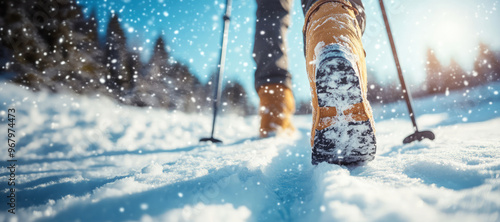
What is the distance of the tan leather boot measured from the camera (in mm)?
1535

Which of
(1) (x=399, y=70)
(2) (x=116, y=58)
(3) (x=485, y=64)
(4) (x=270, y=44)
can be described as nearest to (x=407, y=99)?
(1) (x=399, y=70)

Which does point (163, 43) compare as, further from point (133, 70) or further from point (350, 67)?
point (350, 67)

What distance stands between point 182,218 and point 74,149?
185cm

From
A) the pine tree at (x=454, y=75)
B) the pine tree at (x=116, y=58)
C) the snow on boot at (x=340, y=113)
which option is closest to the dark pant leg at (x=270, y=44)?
the snow on boot at (x=340, y=113)

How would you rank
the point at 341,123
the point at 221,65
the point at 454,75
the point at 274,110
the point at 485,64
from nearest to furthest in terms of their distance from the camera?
→ the point at 341,123, the point at 274,110, the point at 221,65, the point at 485,64, the point at 454,75

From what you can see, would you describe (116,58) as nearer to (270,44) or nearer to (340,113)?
(270,44)

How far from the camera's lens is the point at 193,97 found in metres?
11.3

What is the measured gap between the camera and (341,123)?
0.62 metres

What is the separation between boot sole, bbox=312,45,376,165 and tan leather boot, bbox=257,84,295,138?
892mm

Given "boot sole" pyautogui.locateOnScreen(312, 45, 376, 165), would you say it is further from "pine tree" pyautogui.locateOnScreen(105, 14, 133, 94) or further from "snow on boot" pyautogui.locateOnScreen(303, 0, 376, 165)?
"pine tree" pyautogui.locateOnScreen(105, 14, 133, 94)

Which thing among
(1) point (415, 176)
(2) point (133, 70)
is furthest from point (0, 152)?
(2) point (133, 70)

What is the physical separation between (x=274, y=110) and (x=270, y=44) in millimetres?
514

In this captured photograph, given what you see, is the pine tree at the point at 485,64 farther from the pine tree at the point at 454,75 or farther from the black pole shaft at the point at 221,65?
the black pole shaft at the point at 221,65

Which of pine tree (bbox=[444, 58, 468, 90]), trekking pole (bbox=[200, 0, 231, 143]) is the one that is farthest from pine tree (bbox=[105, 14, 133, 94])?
pine tree (bbox=[444, 58, 468, 90])
